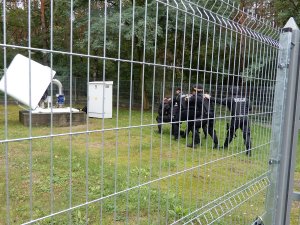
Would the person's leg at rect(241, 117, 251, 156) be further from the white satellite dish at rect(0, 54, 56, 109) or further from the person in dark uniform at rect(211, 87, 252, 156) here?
the white satellite dish at rect(0, 54, 56, 109)

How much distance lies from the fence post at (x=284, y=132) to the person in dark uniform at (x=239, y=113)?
39 cm

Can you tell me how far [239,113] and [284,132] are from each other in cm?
48

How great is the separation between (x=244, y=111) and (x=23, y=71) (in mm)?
2007

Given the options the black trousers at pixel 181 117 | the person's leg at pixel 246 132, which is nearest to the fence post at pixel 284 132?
the person's leg at pixel 246 132

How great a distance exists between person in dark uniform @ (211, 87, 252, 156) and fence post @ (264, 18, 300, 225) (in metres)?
0.39

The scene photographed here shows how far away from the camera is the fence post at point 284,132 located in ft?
8.15

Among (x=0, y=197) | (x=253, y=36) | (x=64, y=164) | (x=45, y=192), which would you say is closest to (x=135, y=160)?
(x=64, y=164)

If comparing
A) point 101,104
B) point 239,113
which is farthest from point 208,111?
point 101,104

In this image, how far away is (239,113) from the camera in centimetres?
292

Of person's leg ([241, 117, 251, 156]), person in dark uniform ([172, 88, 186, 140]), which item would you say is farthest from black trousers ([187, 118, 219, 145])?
person's leg ([241, 117, 251, 156])

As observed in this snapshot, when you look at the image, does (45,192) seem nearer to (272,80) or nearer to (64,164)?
(64,164)

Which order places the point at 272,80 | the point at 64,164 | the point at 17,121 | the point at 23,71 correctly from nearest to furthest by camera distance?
the point at 23,71, the point at 272,80, the point at 64,164, the point at 17,121

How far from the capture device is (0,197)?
140 inches

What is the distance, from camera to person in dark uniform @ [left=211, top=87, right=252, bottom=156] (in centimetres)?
282
